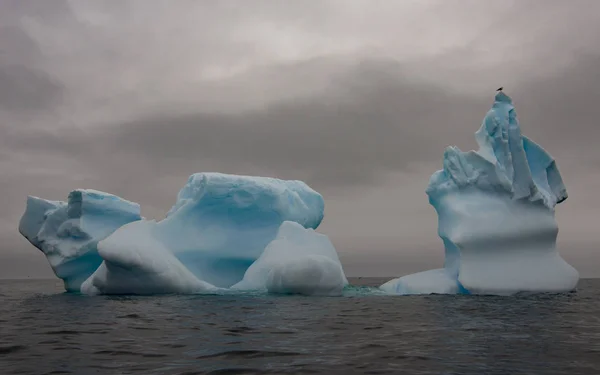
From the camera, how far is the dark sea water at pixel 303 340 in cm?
614

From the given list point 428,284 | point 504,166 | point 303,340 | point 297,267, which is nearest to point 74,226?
point 297,267

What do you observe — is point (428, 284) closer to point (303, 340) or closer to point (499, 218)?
point (499, 218)

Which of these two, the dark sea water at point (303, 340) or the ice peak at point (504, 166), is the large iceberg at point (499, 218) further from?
the dark sea water at point (303, 340)

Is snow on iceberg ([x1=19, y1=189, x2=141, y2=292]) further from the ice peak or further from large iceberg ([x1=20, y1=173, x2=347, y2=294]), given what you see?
the ice peak

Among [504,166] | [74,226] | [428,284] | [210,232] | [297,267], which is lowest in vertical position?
[428,284]

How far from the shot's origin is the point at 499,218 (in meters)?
18.7

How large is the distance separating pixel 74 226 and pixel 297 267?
11396mm

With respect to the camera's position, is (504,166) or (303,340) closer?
(303,340)

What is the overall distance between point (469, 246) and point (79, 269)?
17.4 meters

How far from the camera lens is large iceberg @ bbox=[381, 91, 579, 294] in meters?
18.3

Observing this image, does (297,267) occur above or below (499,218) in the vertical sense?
below

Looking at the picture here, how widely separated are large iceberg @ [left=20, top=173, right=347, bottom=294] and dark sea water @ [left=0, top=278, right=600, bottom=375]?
426cm

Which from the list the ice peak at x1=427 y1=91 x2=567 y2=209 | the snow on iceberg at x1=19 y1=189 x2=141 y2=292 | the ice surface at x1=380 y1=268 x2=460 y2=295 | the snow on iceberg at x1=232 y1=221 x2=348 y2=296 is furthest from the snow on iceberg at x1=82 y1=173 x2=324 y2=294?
the ice peak at x1=427 y1=91 x2=567 y2=209

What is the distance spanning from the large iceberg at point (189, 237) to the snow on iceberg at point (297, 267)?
41mm
